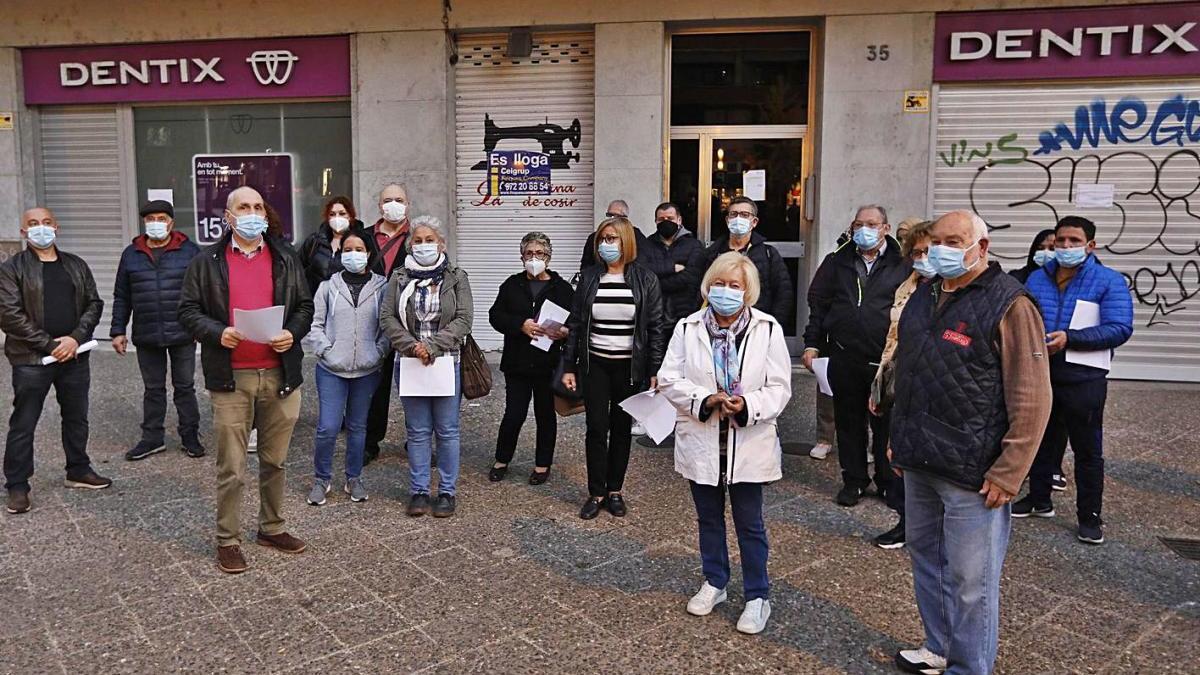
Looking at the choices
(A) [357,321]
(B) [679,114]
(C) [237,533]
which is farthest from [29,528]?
(B) [679,114]

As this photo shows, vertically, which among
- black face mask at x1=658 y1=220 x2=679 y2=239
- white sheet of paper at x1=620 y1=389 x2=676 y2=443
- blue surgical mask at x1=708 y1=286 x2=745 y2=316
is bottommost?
white sheet of paper at x1=620 y1=389 x2=676 y2=443

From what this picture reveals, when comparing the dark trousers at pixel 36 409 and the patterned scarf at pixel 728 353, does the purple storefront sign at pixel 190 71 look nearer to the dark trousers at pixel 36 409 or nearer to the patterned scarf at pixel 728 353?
the dark trousers at pixel 36 409

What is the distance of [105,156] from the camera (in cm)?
1153

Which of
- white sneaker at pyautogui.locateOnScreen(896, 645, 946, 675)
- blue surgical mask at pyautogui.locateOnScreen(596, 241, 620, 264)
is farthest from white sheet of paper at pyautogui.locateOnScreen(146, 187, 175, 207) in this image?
white sneaker at pyautogui.locateOnScreen(896, 645, 946, 675)

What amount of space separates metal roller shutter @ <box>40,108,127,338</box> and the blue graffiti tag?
11218mm

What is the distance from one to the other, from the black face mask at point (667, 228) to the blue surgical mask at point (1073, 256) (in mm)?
3067

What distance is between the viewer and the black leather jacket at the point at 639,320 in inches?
209

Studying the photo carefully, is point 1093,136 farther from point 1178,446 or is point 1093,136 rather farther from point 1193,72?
point 1178,446

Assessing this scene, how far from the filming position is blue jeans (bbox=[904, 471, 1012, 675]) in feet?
10.6

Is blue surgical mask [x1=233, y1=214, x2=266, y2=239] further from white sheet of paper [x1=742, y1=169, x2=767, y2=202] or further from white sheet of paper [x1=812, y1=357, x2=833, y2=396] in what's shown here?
white sheet of paper [x1=742, y1=169, x2=767, y2=202]

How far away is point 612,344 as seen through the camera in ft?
17.5

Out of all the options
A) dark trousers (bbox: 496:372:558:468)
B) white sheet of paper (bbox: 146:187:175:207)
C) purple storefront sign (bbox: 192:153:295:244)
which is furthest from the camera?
white sheet of paper (bbox: 146:187:175:207)

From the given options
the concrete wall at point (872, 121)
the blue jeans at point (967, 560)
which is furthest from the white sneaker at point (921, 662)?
the concrete wall at point (872, 121)

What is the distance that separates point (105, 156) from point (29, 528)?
7.87 m
